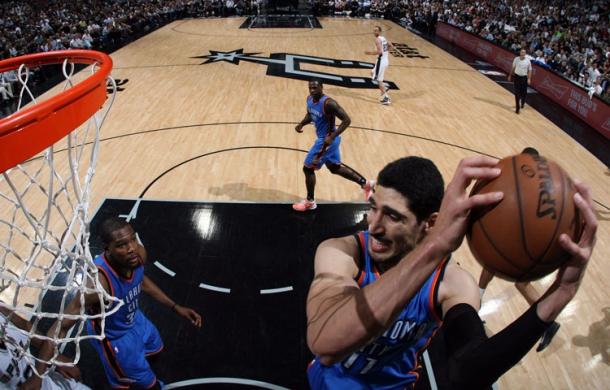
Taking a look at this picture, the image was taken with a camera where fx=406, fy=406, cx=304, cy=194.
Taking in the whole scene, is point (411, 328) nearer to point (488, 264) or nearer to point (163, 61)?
point (488, 264)

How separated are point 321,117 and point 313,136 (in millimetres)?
2609

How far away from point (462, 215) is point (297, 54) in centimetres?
1397

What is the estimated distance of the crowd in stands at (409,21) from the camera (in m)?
11.7

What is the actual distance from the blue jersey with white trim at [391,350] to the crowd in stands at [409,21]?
9423mm

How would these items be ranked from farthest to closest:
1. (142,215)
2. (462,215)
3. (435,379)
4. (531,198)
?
(142,215) < (435,379) < (531,198) < (462,215)

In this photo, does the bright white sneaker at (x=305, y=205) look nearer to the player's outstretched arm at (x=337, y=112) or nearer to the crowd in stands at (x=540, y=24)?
the player's outstretched arm at (x=337, y=112)

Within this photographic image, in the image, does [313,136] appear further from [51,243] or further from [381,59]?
[51,243]

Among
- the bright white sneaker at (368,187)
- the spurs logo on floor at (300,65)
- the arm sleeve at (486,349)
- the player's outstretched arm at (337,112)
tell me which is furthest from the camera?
the spurs logo on floor at (300,65)

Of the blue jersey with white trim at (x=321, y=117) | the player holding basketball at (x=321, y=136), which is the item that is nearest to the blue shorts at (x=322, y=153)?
the player holding basketball at (x=321, y=136)

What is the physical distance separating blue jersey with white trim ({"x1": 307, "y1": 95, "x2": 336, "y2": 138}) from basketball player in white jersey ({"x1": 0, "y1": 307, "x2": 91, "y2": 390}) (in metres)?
3.77

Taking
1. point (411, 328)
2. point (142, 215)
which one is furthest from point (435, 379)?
point (142, 215)

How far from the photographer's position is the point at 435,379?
10.6 feet

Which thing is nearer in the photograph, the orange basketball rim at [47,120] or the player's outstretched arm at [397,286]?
the player's outstretched arm at [397,286]

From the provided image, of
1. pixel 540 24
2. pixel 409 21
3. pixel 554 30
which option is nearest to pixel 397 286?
pixel 554 30
